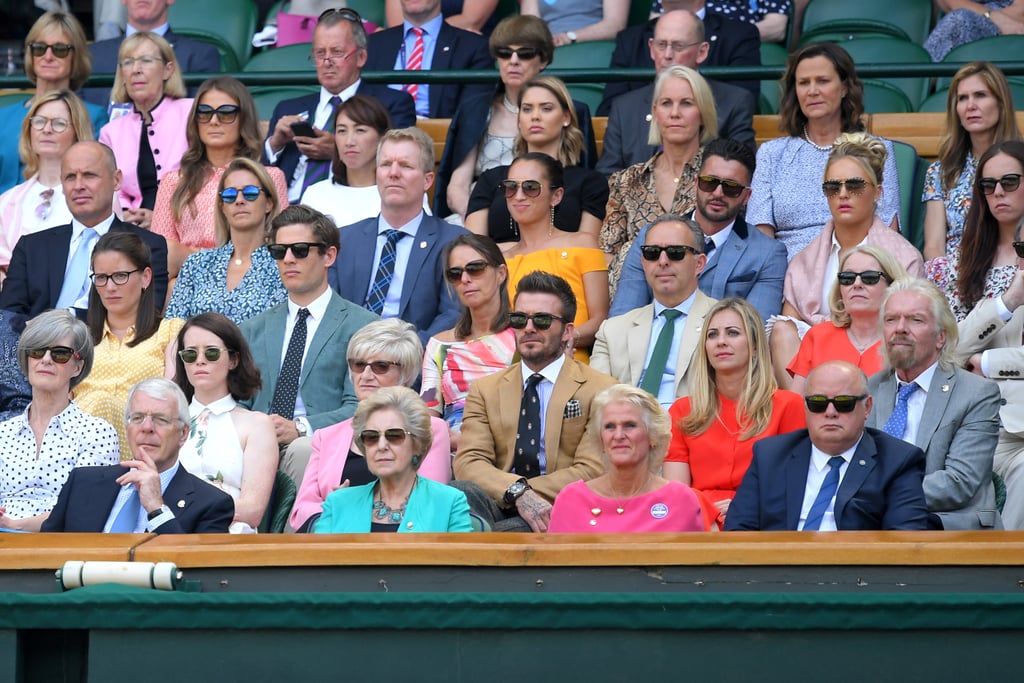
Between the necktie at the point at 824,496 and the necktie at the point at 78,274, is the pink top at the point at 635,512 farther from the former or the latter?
the necktie at the point at 78,274

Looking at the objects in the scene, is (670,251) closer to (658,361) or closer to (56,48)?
(658,361)

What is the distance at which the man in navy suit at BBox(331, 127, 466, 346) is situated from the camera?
7.07 meters

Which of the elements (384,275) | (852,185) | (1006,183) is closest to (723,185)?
(852,185)

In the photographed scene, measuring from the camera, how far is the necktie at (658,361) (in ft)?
20.7

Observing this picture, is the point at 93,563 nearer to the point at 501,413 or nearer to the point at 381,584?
the point at 381,584

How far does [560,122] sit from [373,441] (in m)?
2.86

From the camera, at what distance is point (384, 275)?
715 centimetres

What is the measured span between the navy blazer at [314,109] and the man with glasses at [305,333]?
1.43m

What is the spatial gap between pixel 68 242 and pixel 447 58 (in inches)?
95.7

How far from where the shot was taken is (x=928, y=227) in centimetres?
713

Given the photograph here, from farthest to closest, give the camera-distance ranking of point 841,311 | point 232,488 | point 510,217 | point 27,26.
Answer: point 27,26
point 510,217
point 841,311
point 232,488

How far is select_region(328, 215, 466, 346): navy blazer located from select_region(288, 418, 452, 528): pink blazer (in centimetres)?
125

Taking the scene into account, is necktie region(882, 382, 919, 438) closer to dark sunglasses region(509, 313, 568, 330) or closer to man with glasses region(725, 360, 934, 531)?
man with glasses region(725, 360, 934, 531)

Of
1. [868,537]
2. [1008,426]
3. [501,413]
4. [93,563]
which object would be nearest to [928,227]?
[1008,426]
